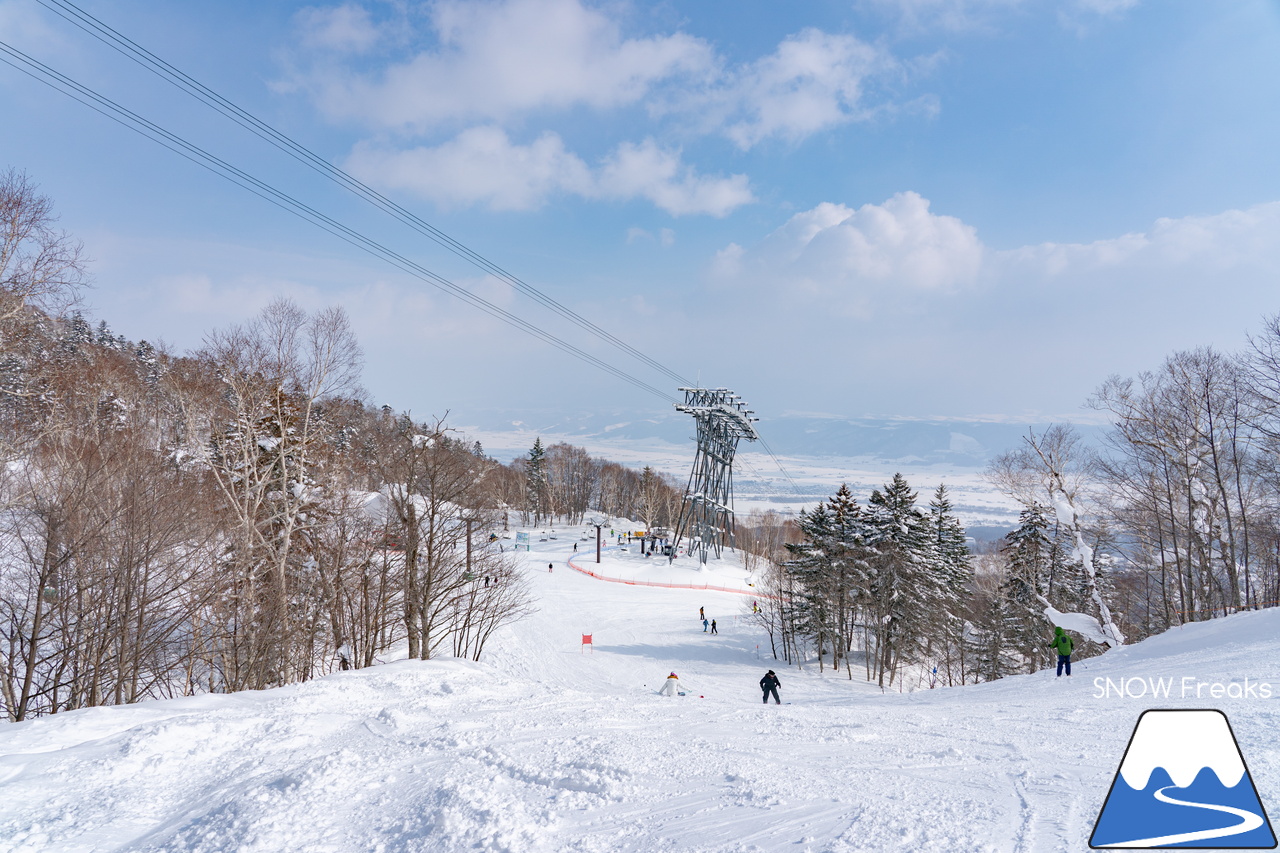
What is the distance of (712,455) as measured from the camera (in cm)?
5616

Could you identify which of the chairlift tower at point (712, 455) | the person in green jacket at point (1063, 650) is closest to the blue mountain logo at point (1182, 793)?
the person in green jacket at point (1063, 650)

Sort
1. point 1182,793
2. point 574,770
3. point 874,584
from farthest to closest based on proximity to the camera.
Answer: point 874,584, point 574,770, point 1182,793

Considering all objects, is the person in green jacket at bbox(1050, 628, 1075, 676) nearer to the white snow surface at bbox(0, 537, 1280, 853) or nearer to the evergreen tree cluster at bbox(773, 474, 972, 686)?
the white snow surface at bbox(0, 537, 1280, 853)

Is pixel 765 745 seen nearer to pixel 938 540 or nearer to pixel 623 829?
pixel 623 829

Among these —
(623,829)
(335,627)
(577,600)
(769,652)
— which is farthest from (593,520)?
(623,829)

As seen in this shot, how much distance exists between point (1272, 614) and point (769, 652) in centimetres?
2386

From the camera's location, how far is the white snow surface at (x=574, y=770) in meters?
5.08

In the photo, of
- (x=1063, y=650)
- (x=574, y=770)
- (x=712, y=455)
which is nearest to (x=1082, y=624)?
(x=1063, y=650)

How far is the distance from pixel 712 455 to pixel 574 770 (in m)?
50.4

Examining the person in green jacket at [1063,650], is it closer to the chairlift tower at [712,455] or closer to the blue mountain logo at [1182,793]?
the blue mountain logo at [1182,793]

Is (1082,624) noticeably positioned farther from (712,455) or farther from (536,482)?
(536,482)

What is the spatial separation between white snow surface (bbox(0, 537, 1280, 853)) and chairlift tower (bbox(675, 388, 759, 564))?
140ft

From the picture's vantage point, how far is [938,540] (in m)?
39.6

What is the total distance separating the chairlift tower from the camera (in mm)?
53969
